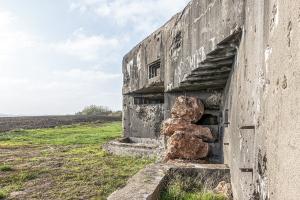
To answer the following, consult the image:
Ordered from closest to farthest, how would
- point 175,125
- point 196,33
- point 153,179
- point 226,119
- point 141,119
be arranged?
1. point 153,179
2. point 196,33
3. point 226,119
4. point 175,125
5. point 141,119

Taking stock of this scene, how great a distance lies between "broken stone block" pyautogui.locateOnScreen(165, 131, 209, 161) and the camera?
6.79m

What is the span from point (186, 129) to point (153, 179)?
7.24 ft

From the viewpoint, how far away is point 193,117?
6949 millimetres

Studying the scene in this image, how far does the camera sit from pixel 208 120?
23.3ft

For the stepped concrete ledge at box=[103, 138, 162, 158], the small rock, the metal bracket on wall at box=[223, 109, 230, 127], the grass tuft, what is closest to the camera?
the small rock

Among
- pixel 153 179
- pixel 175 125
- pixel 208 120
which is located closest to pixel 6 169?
pixel 175 125

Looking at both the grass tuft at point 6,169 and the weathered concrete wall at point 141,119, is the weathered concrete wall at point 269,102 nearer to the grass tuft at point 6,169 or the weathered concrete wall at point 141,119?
the weathered concrete wall at point 141,119

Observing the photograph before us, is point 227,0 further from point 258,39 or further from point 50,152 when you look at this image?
point 50,152

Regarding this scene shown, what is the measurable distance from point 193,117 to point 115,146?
13.8ft

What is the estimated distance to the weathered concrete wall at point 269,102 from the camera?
2.04 m

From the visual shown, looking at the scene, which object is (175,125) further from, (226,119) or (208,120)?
(226,119)

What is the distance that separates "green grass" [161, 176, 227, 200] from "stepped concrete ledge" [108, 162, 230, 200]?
118 millimetres

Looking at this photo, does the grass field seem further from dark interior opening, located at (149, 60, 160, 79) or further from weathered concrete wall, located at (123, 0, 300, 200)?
dark interior opening, located at (149, 60, 160, 79)

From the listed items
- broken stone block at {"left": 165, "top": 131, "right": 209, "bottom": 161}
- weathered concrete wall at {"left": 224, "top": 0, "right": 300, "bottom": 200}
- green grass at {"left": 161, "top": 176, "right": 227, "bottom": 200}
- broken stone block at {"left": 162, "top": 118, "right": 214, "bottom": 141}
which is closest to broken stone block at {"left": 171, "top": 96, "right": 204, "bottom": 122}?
broken stone block at {"left": 162, "top": 118, "right": 214, "bottom": 141}
